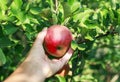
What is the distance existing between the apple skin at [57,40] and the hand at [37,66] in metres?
0.03

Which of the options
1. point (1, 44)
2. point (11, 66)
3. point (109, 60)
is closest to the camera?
point (1, 44)

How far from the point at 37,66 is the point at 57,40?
0.82 ft

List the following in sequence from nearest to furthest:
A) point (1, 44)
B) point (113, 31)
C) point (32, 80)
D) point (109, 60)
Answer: point (32, 80)
point (1, 44)
point (113, 31)
point (109, 60)

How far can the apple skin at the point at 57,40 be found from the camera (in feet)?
5.99

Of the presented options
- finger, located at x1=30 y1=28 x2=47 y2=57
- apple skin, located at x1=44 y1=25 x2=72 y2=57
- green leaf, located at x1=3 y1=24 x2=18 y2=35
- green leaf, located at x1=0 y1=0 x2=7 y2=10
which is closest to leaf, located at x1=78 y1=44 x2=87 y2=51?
apple skin, located at x1=44 y1=25 x2=72 y2=57

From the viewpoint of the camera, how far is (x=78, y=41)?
2.08 m

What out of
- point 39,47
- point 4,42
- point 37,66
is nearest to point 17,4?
point 4,42

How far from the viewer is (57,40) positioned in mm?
1881

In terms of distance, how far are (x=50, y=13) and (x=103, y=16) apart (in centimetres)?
51

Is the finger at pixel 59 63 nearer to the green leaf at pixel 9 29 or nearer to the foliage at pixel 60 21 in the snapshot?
the foliage at pixel 60 21

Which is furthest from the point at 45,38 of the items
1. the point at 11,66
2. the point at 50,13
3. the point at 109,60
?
the point at 109,60

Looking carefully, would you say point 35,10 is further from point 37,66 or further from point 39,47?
point 37,66

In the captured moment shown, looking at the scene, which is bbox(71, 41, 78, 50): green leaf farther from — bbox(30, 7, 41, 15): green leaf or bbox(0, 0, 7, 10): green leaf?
bbox(0, 0, 7, 10): green leaf

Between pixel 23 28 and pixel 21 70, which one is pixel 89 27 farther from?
pixel 21 70
